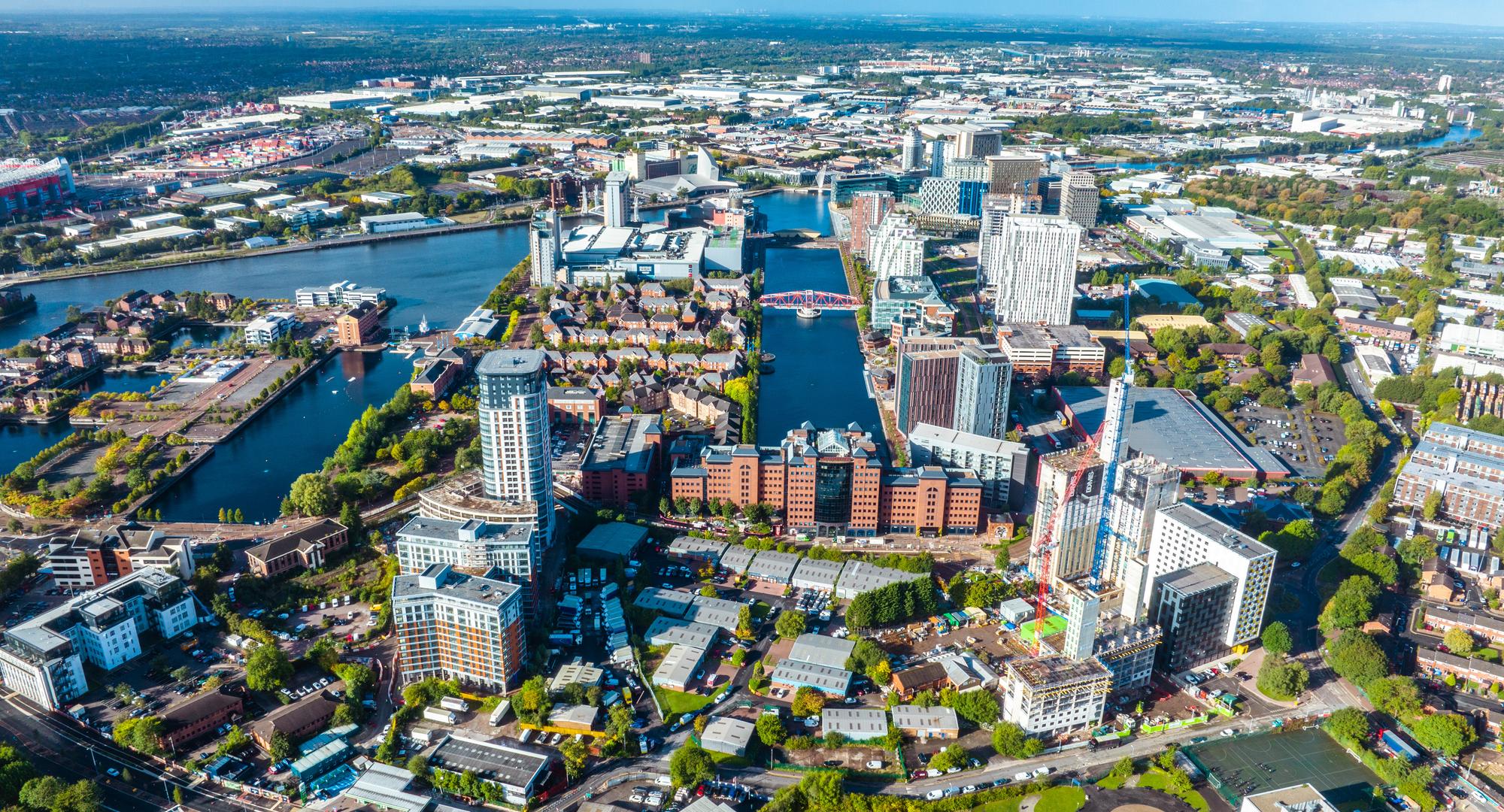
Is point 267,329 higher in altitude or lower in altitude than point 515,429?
lower

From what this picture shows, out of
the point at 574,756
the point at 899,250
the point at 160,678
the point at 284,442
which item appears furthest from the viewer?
the point at 899,250

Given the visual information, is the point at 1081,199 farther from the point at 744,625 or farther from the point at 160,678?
the point at 160,678

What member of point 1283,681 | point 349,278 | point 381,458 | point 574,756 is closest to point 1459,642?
point 1283,681

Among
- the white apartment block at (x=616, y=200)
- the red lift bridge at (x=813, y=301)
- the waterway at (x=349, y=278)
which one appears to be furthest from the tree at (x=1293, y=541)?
the white apartment block at (x=616, y=200)

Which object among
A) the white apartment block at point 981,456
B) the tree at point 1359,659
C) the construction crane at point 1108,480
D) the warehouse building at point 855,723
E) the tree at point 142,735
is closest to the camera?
the tree at point 142,735

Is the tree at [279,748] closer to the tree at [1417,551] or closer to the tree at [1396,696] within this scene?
the tree at [1396,696]

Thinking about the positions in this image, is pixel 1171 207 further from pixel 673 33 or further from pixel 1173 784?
pixel 673 33

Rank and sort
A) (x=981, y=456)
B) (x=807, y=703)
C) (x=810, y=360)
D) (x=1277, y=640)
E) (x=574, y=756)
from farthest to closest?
(x=810, y=360) → (x=981, y=456) → (x=1277, y=640) → (x=807, y=703) → (x=574, y=756)
